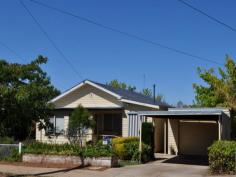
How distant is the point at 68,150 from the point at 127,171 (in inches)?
135

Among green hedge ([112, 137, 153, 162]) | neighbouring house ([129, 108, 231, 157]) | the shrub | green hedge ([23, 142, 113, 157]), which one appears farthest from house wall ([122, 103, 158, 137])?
green hedge ([23, 142, 113, 157])

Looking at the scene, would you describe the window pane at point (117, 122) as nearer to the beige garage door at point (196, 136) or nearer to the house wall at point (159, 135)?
the house wall at point (159, 135)

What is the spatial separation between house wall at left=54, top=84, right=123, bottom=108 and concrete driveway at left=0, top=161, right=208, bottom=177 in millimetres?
9071

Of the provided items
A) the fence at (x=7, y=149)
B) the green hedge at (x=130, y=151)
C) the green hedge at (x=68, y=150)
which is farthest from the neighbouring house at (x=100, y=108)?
the green hedge at (x=68, y=150)

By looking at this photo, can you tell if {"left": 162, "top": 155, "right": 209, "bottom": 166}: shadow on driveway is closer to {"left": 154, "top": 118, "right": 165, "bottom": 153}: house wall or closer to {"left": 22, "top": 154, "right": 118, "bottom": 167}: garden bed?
{"left": 154, "top": 118, "right": 165, "bottom": 153}: house wall

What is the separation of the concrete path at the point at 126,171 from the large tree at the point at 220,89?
10.6 meters

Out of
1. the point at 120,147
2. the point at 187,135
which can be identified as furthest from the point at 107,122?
the point at 120,147

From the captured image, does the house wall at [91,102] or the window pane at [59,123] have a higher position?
the house wall at [91,102]

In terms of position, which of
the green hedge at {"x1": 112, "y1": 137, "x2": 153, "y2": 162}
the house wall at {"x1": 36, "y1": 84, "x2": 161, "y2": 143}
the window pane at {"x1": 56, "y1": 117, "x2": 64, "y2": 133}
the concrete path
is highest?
the house wall at {"x1": 36, "y1": 84, "x2": 161, "y2": 143}

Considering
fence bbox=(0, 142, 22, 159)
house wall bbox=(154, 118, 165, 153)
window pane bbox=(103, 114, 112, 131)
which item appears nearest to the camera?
fence bbox=(0, 142, 22, 159)

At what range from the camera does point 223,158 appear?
17844mm

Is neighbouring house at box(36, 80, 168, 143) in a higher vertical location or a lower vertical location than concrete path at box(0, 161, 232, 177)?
higher

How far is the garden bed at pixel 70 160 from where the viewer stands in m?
19.8

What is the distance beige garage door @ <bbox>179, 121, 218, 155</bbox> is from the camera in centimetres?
2794
